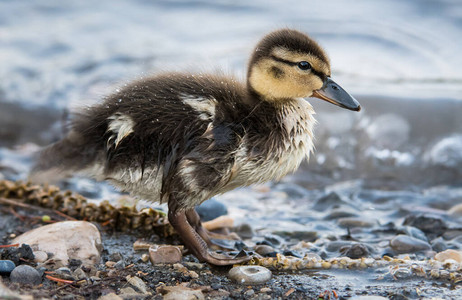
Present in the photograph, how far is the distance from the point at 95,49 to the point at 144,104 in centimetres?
585

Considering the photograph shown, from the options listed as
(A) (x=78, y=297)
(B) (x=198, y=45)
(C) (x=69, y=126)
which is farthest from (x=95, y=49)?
(A) (x=78, y=297)

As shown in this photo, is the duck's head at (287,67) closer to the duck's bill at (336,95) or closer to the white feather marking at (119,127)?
the duck's bill at (336,95)

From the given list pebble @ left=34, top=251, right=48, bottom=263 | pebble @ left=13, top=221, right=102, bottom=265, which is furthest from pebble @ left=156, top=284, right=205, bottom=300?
pebble @ left=34, top=251, right=48, bottom=263

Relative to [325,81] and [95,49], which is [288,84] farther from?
[95,49]

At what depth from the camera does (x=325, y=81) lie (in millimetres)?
3734

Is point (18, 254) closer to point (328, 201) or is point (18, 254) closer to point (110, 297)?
point (110, 297)

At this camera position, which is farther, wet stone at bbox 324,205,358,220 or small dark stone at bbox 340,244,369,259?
wet stone at bbox 324,205,358,220

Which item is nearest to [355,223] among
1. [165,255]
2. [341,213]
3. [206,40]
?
[341,213]

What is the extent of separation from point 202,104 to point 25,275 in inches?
49.2

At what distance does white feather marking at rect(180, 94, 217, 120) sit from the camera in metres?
3.44

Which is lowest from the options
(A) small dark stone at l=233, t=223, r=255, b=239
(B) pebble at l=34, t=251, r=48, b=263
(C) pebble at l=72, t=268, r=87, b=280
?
(A) small dark stone at l=233, t=223, r=255, b=239

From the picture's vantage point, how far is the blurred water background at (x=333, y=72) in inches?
206

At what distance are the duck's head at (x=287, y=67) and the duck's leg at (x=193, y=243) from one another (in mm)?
829

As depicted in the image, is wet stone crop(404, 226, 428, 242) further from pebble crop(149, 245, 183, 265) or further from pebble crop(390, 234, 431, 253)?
pebble crop(149, 245, 183, 265)
